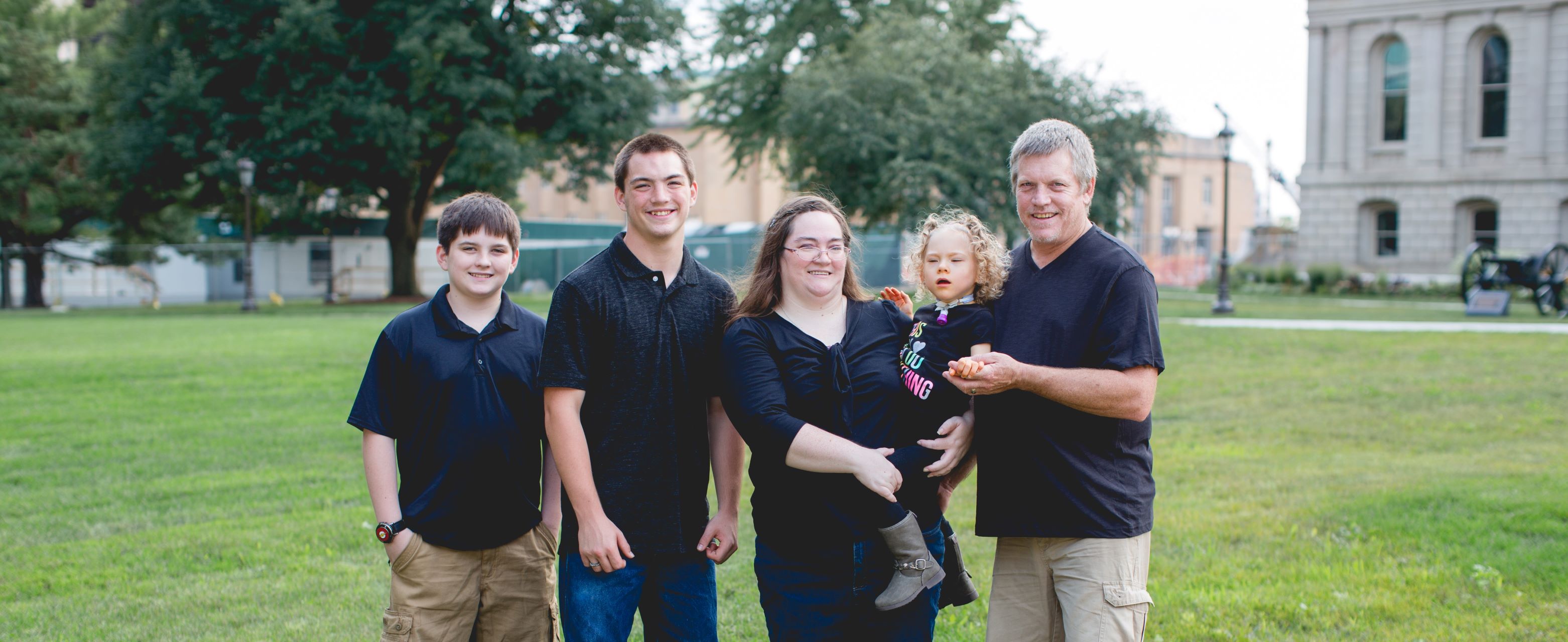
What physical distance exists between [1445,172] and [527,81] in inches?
1099

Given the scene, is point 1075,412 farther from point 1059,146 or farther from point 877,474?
point 1059,146

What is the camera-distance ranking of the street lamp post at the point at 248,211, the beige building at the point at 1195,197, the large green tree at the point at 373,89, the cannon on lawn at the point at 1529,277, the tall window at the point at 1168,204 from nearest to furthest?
the cannon on lawn at the point at 1529,277
the large green tree at the point at 373,89
the street lamp post at the point at 248,211
the beige building at the point at 1195,197
the tall window at the point at 1168,204

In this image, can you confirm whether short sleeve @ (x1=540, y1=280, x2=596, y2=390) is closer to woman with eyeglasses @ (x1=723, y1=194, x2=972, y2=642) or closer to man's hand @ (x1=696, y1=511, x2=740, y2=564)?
woman with eyeglasses @ (x1=723, y1=194, x2=972, y2=642)

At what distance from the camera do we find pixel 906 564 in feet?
9.81

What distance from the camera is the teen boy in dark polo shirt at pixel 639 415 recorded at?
10.2 feet

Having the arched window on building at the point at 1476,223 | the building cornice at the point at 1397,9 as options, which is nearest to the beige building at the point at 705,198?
the building cornice at the point at 1397,9

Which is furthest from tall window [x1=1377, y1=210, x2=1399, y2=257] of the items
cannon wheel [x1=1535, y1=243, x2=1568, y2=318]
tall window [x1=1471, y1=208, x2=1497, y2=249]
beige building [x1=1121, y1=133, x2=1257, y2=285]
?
beige building [x1=1121, y1=133, x2=1257, y2=285]

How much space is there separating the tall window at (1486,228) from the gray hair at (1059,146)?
37.1 m

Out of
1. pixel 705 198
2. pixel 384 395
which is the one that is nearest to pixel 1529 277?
pixel 384 395

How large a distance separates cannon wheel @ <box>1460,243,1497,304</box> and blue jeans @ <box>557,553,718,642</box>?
76.3 feet

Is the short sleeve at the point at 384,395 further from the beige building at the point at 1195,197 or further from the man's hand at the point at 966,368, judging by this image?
the beige building at the point at 1195,197

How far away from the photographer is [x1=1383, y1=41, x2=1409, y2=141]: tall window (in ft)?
115

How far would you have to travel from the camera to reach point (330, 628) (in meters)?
4.83

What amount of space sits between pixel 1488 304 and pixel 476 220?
23.0 m
